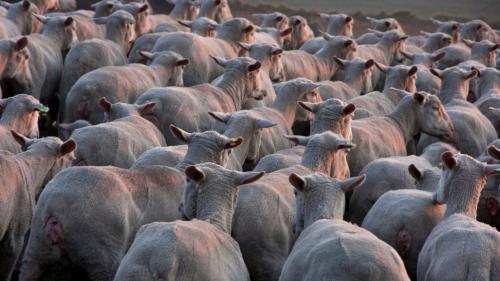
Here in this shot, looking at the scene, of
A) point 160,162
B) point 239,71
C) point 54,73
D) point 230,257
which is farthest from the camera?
point 54,73

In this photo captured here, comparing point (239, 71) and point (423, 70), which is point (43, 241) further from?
point (423, 70)

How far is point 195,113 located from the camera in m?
11.9

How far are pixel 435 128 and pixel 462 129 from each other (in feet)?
2.28

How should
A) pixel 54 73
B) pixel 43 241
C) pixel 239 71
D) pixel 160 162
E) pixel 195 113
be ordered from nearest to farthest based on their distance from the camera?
pixel 43 241
pixel 160 162
pixel 195 113
pixel 239 71
pixel 54 73

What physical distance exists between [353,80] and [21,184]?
273 inches

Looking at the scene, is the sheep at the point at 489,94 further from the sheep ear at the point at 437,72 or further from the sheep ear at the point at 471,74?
the sheep ear at the point at 437,72

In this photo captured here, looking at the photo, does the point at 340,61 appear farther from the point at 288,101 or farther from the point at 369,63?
the point at 288,101

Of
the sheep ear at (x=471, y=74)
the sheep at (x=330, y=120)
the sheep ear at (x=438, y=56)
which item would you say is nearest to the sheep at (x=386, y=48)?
the sheep ear at (x=438, y=56)

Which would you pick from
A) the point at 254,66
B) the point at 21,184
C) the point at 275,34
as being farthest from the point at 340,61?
the point at 21,184

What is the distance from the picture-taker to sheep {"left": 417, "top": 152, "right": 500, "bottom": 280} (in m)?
7.09

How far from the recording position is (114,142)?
9891 millimetres

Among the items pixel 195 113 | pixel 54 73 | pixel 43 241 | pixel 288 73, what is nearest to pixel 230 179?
pixel 43 241

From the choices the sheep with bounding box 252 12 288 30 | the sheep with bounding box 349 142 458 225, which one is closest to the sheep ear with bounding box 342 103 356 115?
the sheep with bounding box 349 142 458 225

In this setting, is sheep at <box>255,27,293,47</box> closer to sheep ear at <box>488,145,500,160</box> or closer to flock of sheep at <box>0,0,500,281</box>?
flock of sheep at <box>0,0,500,281</box>
